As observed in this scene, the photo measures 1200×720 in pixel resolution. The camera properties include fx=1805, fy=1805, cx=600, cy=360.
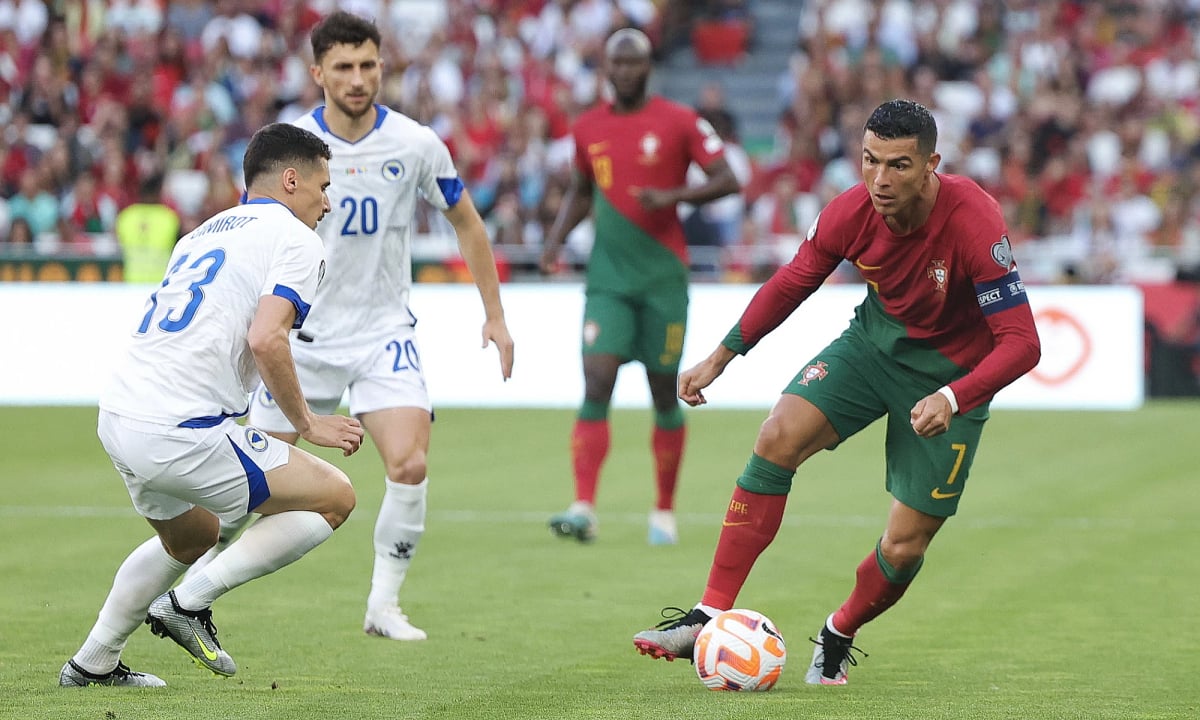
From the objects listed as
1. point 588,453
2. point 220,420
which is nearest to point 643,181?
point 588,453

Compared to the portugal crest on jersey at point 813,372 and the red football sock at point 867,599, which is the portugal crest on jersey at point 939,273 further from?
the red football sock at point 867,599

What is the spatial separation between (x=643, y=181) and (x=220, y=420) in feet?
17.5

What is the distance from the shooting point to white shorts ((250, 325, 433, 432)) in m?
7.41

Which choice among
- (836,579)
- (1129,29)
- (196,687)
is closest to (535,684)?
(196,687)

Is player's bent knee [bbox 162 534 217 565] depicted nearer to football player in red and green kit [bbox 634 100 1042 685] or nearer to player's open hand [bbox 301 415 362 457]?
player's open hand [bbox 301 415 362 457]

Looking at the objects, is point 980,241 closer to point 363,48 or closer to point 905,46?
point 363,48

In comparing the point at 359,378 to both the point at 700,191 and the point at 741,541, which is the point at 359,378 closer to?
the point at 741,541

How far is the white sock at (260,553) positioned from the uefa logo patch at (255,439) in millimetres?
286

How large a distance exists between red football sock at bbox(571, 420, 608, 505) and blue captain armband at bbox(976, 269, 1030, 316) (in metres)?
4.57

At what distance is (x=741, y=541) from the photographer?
20.9 ft

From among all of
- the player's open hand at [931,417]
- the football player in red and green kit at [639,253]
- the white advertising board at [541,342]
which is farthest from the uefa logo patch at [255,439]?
the white advertising board at [541,342]

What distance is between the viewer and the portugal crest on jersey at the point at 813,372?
21.2ft

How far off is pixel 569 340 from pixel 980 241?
12.3m

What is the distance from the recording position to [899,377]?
646 centimetres
